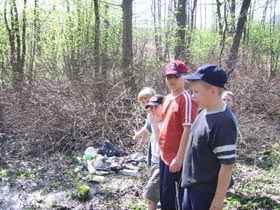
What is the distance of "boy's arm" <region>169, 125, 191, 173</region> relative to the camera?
2799 millimetres

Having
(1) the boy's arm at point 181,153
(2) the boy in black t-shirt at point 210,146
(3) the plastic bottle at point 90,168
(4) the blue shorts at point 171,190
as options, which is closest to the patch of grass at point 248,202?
(4) the blue shorts at point 171,190

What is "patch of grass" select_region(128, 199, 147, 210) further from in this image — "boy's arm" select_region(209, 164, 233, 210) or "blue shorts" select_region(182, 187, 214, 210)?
"boy's arm" select_region(209, 164, 233, 210)

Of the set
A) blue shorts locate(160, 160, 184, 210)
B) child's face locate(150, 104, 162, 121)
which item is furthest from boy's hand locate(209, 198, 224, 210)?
child's face locate(150, 104, 162, 121)

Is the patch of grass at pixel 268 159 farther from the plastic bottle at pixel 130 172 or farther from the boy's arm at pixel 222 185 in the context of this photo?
the boy's arm at pixel 222 185

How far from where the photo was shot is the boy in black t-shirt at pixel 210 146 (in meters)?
2.14

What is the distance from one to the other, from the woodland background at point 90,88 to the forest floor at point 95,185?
0.10ft

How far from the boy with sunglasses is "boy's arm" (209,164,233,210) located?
658 millimetres

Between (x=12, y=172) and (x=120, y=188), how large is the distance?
217cm

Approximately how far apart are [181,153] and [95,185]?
2761 mm

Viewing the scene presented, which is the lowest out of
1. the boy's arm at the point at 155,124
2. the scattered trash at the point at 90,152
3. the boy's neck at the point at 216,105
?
the scattered trash at the point at 90,152

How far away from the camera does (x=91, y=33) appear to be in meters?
10.4

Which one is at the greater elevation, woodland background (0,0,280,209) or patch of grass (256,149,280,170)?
woodland background (0,0,280,209)

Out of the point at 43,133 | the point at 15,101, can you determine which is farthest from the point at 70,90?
the point at 15,101

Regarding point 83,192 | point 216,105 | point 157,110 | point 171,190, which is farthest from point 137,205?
point 216,105
